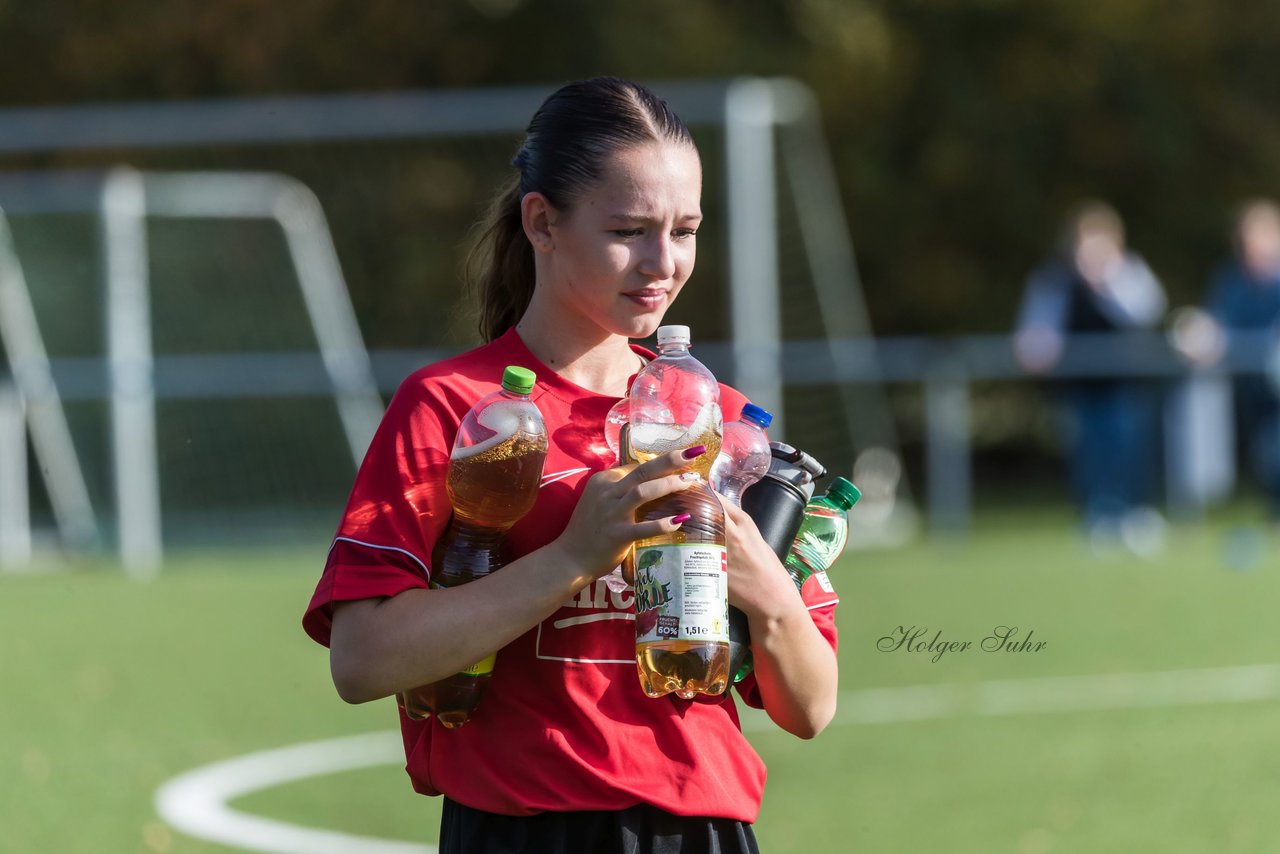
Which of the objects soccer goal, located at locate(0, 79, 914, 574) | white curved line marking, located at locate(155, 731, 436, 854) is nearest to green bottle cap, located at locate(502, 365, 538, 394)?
white curved line marking, located at locate(155, 731, 436, 854)

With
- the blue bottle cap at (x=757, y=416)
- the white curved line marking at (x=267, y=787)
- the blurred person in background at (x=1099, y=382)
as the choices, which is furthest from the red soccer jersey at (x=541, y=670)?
the blurred person in background at (x=1099, y=382)

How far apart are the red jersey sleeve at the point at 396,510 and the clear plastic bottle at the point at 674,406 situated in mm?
288

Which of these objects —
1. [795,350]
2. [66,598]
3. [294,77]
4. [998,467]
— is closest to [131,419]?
[66,598]

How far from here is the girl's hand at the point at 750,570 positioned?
2.81 metres

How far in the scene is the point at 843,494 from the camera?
3.12m

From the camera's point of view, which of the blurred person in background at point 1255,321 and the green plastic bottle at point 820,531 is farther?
the blurred person in background at point 1255,321

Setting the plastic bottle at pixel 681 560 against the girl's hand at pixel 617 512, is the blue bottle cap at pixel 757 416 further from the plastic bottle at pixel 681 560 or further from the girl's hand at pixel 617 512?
the girl's hand at pixel 617 512

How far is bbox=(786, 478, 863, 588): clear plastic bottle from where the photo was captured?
310 cm

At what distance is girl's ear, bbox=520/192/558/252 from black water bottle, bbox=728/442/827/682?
505mm

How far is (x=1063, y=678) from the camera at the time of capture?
28.1 ft

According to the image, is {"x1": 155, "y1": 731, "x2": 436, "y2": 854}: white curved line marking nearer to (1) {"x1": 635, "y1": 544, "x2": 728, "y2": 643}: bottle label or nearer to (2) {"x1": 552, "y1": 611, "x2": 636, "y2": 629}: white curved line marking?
(2) {"x1": 552, "y1": 611, "x2": 636, "y2": 629}: white curved line marking

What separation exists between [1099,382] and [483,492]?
13836 millimetres

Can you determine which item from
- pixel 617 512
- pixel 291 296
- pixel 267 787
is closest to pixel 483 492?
pixel 617 512

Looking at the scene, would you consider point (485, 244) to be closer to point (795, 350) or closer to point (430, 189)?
point (795, 350)
